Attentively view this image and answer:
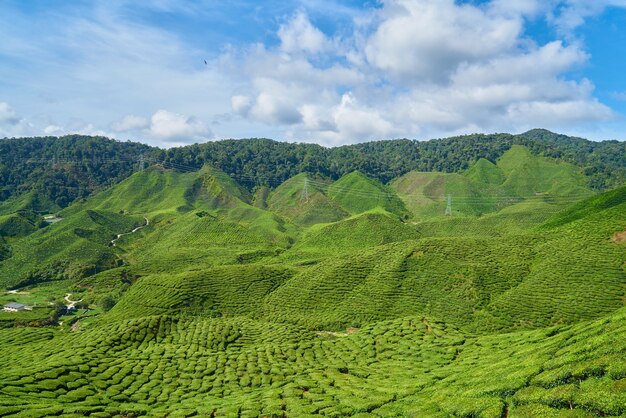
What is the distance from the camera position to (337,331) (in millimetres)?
81938

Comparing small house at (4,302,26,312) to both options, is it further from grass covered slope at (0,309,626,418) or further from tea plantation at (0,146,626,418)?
grass covered slope at (0,309,626,418)

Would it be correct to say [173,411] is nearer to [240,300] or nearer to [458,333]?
[458,333]

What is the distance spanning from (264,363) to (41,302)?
9079cm

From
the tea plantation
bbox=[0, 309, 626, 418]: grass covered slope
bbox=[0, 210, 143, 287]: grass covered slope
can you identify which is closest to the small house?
the tea plantation

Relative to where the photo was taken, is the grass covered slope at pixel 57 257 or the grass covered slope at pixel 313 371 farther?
the grass covered slope at pixel 57 257

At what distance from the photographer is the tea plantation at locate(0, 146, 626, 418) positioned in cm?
3703

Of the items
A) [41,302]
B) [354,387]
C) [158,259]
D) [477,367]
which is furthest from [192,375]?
[158,259]

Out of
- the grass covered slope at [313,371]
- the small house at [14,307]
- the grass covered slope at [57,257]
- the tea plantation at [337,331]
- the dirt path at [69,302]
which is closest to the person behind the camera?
the grass covered slope at [313,371]

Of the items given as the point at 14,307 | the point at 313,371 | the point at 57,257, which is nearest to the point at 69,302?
the point at 14,307

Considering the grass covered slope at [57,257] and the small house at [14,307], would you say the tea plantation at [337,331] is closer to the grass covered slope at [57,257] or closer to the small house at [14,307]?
the grass covered slope at [57,257]

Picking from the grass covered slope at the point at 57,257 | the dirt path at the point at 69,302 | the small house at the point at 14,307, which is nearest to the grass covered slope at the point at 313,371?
the small house at the point at 14,307

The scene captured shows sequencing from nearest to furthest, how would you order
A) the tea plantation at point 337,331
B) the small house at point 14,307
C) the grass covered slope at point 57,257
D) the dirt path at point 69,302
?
the tea plantation at point 337,331 → the small house at point 14,307 → the dirt path at point 69,302 → the grass covered slope at point 57,257

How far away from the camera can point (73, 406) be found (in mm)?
40438

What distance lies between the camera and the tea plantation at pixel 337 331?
3703 centimetres
